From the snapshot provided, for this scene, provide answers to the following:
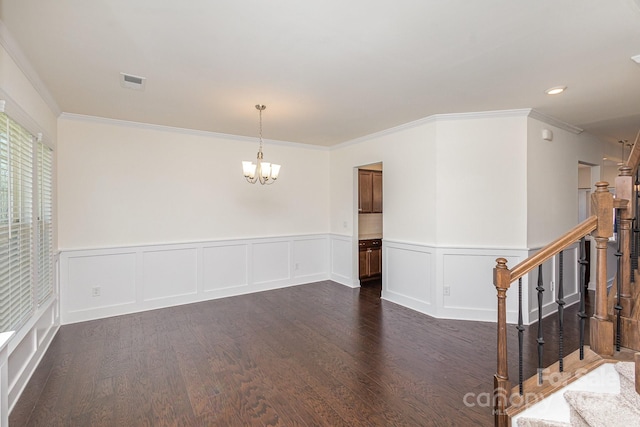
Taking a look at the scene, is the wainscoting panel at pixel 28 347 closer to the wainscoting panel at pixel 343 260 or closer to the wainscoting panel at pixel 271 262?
the wainscoting panel at pixel 271 262

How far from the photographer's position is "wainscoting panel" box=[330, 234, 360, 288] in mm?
5465

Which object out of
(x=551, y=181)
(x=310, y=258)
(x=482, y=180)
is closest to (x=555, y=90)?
(x=482, y=180)

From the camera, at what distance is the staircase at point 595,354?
1699 mm

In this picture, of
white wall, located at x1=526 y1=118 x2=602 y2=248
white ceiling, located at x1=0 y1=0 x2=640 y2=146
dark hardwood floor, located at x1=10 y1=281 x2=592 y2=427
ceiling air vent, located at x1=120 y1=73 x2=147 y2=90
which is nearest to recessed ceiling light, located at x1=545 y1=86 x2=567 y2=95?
white ceiling, located at x1=0 y1=0 x2=640 y2=146

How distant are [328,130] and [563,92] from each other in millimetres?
2834

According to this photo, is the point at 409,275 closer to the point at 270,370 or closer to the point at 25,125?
the point at 270,370

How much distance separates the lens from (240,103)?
341 centimetres

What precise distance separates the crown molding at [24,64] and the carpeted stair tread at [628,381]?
4.35 meters

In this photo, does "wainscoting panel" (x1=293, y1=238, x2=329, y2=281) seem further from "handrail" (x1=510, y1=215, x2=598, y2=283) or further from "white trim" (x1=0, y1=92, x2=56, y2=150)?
"handrail" (x1=510, y1=215, x2=598, y2=283)

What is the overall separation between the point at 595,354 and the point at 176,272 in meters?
4.65

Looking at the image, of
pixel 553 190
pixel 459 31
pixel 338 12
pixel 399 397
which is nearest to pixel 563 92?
pixel 553 190

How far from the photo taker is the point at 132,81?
2807 mm

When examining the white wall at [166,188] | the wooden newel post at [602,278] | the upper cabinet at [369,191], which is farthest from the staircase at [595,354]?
the white wall at [166,188]

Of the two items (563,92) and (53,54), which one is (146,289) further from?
(563,92)
